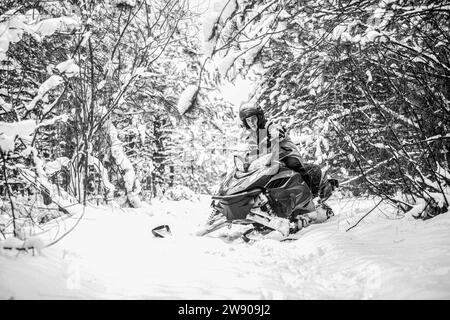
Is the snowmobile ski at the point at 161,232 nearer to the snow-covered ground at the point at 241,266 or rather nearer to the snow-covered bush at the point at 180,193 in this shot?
the snow-covered ground at the point at 241,266

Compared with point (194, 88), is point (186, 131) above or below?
above

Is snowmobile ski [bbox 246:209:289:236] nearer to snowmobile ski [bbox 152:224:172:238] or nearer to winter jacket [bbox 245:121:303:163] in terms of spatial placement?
winter jacket [bbox 245:121:303:163]

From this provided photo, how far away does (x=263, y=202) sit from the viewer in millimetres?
4012

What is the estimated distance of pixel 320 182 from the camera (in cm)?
462

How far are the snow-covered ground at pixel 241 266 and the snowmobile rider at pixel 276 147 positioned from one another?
1062 millimetres

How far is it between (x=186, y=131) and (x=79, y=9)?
880 centimetres

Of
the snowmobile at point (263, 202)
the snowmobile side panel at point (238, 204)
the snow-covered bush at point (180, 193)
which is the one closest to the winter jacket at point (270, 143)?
the snowmobile at point (263, 202)

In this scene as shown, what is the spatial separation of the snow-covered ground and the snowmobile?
35cm

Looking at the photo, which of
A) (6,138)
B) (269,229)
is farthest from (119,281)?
(269,229)

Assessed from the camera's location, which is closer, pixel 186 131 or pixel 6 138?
pixel 6 138

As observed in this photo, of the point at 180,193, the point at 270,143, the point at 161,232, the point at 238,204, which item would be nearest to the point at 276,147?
the point at 270,143

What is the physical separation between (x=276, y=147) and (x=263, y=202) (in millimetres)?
803

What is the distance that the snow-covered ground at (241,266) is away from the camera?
66.4 inches
